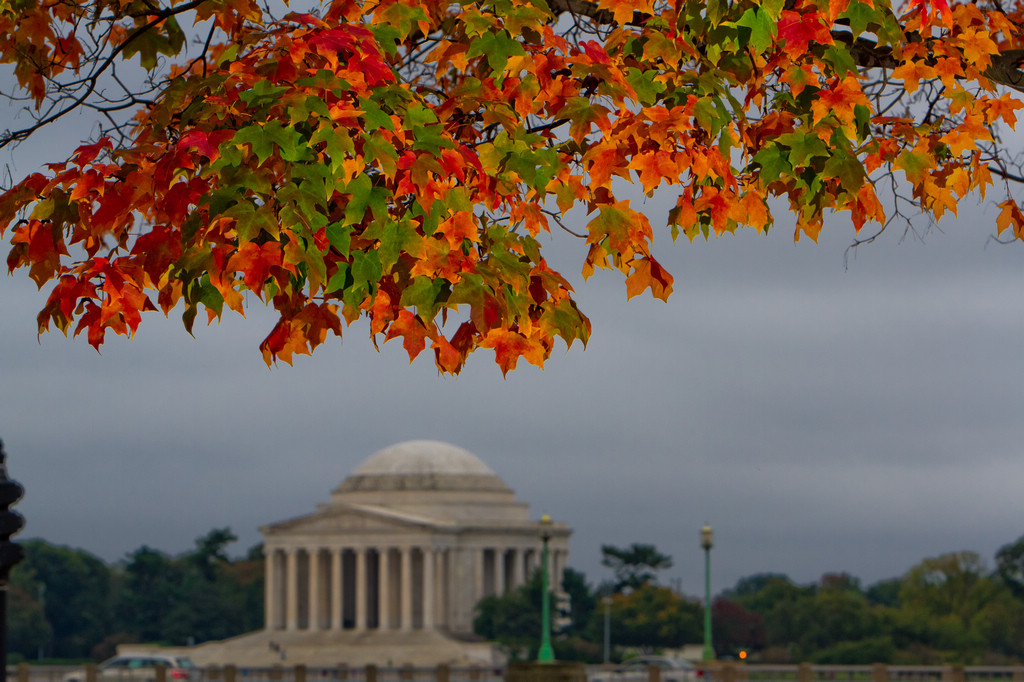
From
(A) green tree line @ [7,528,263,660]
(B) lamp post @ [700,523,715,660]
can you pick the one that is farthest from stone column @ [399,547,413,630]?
(B) lamp post @ [700,523,715,660]

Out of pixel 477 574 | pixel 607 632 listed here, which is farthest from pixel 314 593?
pixel 607 632

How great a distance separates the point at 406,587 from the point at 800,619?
122 ft

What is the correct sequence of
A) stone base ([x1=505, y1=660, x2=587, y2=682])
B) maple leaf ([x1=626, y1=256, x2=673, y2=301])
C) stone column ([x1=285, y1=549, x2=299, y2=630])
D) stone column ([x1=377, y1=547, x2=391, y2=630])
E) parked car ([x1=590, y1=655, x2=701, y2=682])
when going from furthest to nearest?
stone column ([x1=285, y1=549, x2=299, y2=630]) < stone column ([x1=377, y1=547, x2=391, y2=630]) < parked car ([x1=590, y1=655, x2=701, y2=682]) < stone base ([x1=505, y1=660, x2=587, y2=682]) < maple leaf ([x1=626, y1=256, x2=673, y2=301])

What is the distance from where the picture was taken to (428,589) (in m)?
132

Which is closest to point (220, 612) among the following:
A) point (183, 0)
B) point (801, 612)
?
point (801, 612)

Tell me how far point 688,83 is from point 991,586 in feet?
353

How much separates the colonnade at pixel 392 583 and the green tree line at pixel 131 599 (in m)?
7.76

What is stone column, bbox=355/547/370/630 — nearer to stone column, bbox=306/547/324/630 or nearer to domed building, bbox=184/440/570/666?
domed building, bbox=184/440/570/666

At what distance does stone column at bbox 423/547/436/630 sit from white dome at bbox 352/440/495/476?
869 cm

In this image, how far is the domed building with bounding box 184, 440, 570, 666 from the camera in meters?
131

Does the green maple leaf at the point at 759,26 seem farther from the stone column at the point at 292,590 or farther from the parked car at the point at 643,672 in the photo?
the stone column at the point at 292,590

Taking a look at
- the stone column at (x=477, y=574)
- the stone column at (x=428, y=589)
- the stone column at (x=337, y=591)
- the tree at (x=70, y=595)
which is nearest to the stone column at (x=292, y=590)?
the stone column at (x=337, y=591)

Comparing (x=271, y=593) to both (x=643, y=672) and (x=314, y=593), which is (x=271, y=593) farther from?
(x=643, y=672)

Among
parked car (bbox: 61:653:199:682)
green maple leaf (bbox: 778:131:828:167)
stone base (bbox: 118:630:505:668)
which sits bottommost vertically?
stone base (bbox: 118:630:505:668)
